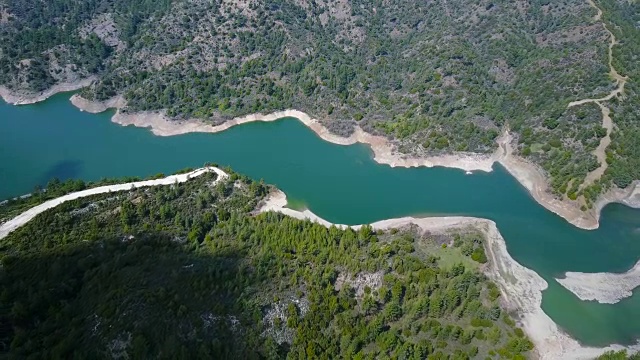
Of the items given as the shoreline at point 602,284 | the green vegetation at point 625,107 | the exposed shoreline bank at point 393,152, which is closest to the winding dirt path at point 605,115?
the green vegetation at point 625,107

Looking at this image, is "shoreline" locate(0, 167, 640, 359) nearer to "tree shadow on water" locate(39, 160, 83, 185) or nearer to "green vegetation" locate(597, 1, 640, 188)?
"tree shadow on water" locate(39, 160, 83, 185)

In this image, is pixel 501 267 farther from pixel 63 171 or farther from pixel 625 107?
pixel 63 171

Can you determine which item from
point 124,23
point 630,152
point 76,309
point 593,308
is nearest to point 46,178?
point 76,309

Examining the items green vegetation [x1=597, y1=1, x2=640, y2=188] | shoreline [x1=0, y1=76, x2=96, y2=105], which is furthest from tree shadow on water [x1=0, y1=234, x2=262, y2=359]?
shoreline [x1=0, y1=76, x2=96, y2=105]

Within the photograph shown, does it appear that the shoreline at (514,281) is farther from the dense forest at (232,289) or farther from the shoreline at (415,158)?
the shoreline at (415,158)

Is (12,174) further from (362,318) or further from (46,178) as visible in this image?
(362,318)
